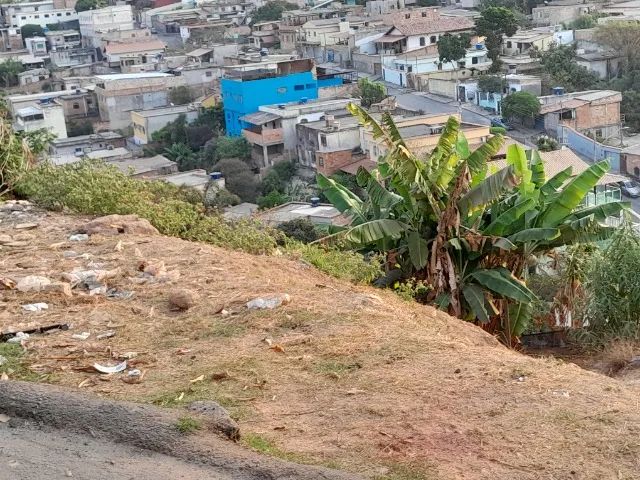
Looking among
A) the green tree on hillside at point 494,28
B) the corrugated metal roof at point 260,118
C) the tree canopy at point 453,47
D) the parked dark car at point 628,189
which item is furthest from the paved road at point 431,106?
the parked dark car at point 628,189

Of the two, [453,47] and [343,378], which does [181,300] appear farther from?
[453,47]

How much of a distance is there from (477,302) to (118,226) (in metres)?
2.83

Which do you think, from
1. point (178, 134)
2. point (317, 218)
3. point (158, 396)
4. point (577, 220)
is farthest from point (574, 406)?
point (178, 134)

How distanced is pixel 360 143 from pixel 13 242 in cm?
1860

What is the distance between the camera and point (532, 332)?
9055 mm

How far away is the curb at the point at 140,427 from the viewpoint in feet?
10.7

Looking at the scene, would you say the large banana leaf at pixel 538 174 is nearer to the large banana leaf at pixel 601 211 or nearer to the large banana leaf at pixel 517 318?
the large banana leaf at pixel 601 211

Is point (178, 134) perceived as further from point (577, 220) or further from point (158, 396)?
point (158, 396)

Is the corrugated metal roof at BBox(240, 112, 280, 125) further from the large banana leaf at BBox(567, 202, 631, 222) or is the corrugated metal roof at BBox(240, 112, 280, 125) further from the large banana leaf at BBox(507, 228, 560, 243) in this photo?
the large banana leaf at BBox(507, 228, 560, 243)

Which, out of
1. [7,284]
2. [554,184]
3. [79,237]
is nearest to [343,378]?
[7,284]

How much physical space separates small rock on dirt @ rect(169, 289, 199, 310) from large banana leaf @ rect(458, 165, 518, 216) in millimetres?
2812

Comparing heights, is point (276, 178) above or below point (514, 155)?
below

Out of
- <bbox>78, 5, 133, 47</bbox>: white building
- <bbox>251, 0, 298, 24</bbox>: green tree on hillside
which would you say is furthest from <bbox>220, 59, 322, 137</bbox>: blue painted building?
<bbox>78, 5, 133, 47</bbox>: white building

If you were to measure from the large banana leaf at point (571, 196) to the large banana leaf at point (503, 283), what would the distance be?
0.56 metres
